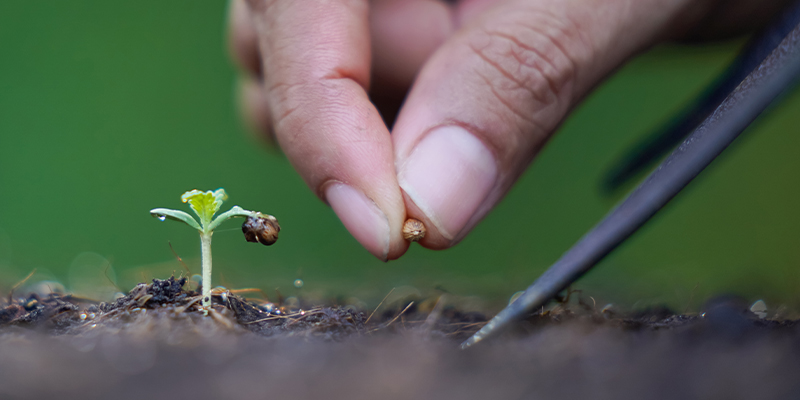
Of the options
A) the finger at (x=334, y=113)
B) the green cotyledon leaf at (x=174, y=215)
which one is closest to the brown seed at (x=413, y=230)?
the finger at (x=334, y=113)

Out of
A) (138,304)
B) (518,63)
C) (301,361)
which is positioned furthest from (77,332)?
(518,63)

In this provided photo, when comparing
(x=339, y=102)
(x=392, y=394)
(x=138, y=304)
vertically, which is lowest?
(x=392, y=394)

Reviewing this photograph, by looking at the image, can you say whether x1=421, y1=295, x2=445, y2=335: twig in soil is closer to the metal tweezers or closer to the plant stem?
the metal tweezers

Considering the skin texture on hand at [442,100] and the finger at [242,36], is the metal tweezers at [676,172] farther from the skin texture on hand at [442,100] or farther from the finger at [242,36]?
the finger at [242,36]

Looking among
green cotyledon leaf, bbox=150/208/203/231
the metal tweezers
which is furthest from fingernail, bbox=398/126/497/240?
green cotyledon leaf, bbox=150/208/203/231

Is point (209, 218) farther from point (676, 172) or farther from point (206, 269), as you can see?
point (676, 172)

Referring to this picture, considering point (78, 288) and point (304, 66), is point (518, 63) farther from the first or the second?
point (78, 288)

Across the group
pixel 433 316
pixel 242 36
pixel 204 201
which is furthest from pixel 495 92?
pixel 242 36
